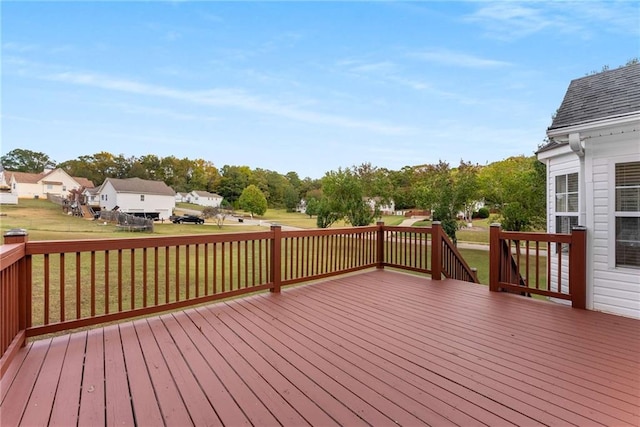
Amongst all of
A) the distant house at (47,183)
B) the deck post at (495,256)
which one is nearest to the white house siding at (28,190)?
the distant house at (47,183)

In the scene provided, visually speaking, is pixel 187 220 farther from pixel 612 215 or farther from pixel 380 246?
pixel 612 215

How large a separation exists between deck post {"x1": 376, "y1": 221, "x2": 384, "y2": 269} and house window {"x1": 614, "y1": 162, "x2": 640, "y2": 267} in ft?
9.98

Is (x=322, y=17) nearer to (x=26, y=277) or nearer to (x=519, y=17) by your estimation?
(x=519, y=17)

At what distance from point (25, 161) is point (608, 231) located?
30289 millimetres

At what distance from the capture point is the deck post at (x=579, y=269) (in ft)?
11.0

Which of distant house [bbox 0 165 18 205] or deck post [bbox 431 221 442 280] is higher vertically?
distant house [bbox 0 165 18 205]

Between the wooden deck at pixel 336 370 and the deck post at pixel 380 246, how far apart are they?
83.8 inches

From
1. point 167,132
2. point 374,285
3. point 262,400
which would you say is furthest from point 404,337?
point 167,132

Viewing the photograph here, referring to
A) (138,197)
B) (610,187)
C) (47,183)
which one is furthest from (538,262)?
(47,183)

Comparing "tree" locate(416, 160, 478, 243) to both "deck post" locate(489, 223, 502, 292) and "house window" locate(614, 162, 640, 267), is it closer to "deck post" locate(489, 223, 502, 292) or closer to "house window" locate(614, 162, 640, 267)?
"deck post" locate(489, 223, 502, 292)

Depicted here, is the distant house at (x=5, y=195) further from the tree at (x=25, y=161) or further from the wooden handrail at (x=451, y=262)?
the wooden handrail at (x=451, y=262)

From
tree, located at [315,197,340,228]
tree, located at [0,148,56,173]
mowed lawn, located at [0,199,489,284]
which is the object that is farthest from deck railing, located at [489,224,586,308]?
tree, located at [0,148,56,173]

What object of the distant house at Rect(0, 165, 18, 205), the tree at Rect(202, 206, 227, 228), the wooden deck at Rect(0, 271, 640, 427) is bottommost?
the wooden deck at Rect(0, 271, 640, 427)

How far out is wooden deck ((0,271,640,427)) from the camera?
154cm
